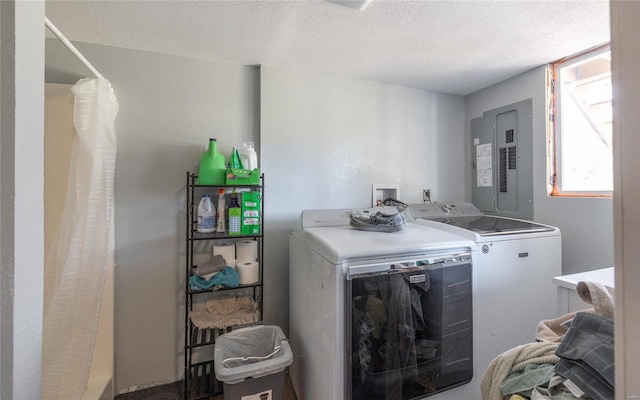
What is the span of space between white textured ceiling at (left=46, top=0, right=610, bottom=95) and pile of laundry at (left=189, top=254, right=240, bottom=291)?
1.36 meters

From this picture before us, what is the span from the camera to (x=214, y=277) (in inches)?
61.4

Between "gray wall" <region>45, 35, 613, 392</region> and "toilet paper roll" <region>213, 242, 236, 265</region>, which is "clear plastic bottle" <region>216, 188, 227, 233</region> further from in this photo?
"gray wall" <region>45, 35, 613, 392</region>

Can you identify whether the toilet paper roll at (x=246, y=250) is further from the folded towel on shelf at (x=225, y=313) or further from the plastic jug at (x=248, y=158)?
the plastic jug at (x=248, y=158)

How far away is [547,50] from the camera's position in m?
1.67

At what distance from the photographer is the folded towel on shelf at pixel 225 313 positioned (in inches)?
61.5

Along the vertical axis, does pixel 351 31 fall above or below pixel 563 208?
above

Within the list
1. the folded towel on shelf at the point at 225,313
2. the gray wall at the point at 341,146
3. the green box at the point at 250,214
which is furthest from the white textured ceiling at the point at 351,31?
the folded towel on shelf at the point at 225,313

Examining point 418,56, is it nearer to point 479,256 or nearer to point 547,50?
point 547,50

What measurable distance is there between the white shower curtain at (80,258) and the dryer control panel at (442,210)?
1951 millimetres

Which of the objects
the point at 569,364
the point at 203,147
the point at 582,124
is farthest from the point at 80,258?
the point at 582,124

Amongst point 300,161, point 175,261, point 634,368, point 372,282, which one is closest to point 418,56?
point 300,161

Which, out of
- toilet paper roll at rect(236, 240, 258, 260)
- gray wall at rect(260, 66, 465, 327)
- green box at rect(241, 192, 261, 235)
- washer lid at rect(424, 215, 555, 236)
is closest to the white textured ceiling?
gray wall at rect(260, 66, 465, 327)

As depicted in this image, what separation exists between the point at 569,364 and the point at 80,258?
1.82 m

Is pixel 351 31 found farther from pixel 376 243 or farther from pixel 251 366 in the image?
pixel 251 366
